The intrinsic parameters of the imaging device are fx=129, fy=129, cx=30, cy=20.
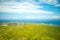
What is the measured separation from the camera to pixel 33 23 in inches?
78.9

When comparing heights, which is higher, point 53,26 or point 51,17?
point 51,17

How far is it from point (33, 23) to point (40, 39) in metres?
0.27

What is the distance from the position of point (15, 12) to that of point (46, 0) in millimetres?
531

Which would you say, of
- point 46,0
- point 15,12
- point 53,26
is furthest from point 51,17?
point 15,12

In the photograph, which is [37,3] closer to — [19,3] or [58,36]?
[19,3]

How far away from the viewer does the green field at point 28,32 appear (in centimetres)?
194

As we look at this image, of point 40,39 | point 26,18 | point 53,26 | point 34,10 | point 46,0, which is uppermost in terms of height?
point 46,0

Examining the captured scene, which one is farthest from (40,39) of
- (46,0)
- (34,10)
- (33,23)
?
(46,0)

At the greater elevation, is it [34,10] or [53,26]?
[34,10]

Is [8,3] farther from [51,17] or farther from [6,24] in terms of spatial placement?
[51,17]

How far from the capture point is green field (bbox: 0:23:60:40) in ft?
6.35

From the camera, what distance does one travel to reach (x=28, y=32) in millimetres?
1956

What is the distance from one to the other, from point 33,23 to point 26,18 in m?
0.13

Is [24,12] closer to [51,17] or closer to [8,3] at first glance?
[8,3]
